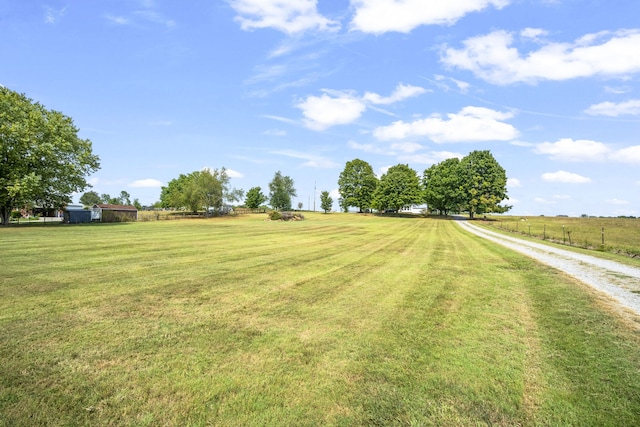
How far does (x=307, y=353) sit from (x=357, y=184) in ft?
289

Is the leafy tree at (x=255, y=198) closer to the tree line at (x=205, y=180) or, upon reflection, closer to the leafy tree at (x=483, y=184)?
the tree line at (x=205, y=180)

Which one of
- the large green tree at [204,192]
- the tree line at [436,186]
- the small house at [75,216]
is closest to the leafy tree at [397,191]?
the tree line at [436,186]

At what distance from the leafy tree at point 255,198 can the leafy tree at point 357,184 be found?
4004cm

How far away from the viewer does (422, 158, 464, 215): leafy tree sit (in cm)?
7156

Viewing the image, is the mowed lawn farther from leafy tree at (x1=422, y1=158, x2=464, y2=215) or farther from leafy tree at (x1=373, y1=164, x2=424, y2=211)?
leafy tree at (x1=373, y1=164, x2=424, y2=211)

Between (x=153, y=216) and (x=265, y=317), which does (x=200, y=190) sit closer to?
(x=153, y=216)

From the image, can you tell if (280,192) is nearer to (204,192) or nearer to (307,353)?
(204,192)

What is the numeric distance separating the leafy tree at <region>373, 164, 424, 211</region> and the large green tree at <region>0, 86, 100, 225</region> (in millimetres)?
61482

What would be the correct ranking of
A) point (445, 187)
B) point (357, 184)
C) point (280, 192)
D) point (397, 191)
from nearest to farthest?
1. point (445, 187)
2. point (397, 191)
3. point (357, 184)
4. point (280, 192)

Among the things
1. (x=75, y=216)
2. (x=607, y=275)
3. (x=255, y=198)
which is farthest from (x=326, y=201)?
(x=607, y=275)

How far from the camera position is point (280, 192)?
338 feet

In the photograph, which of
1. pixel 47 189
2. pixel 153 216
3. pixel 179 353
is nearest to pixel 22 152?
pixel 47 189

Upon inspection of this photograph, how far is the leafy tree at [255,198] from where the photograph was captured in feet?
393

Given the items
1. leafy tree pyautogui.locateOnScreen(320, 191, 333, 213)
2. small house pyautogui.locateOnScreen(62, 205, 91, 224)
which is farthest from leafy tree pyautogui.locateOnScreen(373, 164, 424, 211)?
small house pyautogui.locateOnScreen(62, 205, 91, 224)
